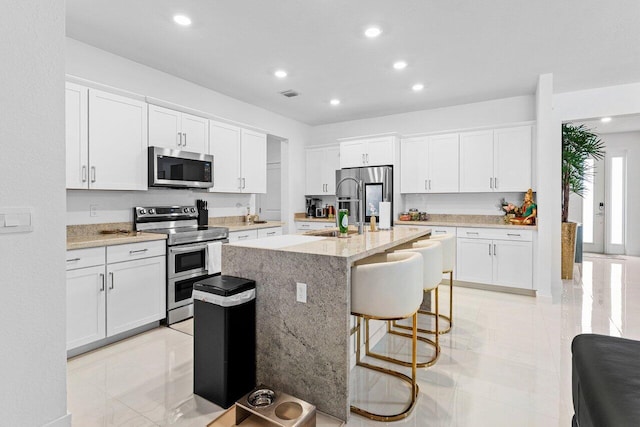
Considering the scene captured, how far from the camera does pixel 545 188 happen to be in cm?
414

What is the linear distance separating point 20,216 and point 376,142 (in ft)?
15.6

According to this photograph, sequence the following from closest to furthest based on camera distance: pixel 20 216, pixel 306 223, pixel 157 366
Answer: pixel 20 216 < pixel 157 366 < pixel 306 223

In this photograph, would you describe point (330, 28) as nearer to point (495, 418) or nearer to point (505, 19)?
point (505, 19)

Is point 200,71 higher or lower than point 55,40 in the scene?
higher

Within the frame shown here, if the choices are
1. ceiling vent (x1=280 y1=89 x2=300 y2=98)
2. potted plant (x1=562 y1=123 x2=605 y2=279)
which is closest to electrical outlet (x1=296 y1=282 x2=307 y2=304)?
ceiling vent (x1=280 y1=89 x2=300 y2=98)

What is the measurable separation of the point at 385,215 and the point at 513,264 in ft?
7.52

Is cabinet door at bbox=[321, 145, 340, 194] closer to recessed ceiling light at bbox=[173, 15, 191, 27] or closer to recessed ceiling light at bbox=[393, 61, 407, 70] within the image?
recessed ceiling light at bbox=[393, 61, 407, 70]

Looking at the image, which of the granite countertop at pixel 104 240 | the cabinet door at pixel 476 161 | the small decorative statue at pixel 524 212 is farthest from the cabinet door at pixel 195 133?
the small decorative statue at pixel 524 212

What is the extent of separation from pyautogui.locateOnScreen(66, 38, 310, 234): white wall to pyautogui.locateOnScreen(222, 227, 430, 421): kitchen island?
2.02 meters

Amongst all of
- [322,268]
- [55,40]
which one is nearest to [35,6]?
[55,40]

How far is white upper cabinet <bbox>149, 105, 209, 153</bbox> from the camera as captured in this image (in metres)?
3.62

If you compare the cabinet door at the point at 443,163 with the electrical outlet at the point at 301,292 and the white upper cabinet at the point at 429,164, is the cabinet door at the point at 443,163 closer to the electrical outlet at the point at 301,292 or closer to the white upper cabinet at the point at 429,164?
the white upper cabinet at the point at 429,164

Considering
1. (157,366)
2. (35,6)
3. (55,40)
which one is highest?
(35,6)

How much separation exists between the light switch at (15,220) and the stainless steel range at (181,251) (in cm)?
196
